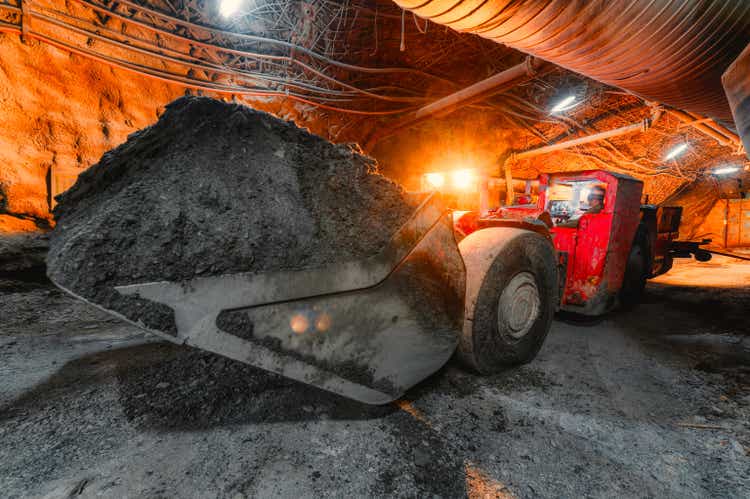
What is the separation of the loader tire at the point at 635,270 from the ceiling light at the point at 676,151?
296 inches

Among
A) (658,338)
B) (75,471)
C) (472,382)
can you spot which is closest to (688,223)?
(658,338)

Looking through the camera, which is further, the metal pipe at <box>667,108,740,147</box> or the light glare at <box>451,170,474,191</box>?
the light glare at <box>451,170,474,191</box>

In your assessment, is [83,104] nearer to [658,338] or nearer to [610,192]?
[610,192]

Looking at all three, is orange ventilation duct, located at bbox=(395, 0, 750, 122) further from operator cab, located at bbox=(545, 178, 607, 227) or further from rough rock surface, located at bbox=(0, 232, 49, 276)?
rough rock surface, located at bbox=(0, 232, 49, 276)

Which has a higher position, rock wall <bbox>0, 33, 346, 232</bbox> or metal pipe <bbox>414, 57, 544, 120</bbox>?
metal pipe <bbox>414, 57, 544, 120</bbox>

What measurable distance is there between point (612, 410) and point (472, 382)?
35.5 inches

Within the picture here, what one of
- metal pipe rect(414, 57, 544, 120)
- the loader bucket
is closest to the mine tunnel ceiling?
metal pipe rect(414, 57, 544, 120)

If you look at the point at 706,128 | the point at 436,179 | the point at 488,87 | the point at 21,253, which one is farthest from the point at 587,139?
the point at 21,253

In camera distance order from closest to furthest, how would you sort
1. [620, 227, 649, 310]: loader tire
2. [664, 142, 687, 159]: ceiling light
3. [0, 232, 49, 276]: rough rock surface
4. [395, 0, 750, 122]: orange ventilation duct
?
[395, 0, 750, 122]: orange ventilation duct
[0, 232, 49, 276]: rough rock surface
[620, 227, 649, 310]: loader tire
[664, 142, 687, 159]: ceiling light

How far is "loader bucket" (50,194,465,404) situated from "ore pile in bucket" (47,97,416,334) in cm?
6

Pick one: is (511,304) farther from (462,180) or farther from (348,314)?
(462,180)

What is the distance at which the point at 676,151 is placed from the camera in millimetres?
9586

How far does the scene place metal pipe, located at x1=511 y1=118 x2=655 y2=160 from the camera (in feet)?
24.7

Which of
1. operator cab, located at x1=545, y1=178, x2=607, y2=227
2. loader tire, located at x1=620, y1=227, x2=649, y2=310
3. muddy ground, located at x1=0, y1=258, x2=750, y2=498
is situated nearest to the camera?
muddy ground, located at x1=0, y1=258, x2=750, y2=498
